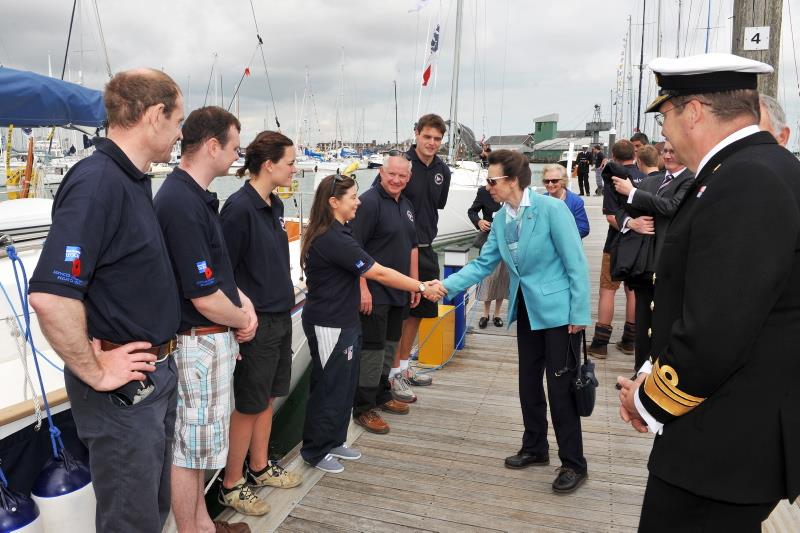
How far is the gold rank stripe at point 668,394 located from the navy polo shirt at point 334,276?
6.70 ft

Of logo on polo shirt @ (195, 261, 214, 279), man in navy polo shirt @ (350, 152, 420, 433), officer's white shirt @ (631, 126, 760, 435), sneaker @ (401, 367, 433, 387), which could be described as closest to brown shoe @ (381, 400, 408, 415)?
man in navy polo shirt @ (350, 152, 420, 433)

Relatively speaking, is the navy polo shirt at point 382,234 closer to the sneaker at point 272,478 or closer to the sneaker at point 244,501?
the sneaker at point 272,478

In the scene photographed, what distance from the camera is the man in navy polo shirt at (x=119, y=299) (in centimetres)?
173

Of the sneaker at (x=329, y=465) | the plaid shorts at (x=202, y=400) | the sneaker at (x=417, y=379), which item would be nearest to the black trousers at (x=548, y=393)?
the sneaker at (x=329, y=465)

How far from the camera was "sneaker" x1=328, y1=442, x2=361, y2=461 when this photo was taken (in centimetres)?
373

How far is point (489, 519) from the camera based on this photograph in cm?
307

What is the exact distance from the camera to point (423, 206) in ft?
16.0

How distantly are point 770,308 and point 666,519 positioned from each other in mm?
702

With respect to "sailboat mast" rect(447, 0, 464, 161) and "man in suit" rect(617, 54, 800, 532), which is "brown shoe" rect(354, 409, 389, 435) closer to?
"man in suit" rect(617, 54, 800, 532)

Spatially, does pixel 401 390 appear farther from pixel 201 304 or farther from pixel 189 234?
pixel 189 234

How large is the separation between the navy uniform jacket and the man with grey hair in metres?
0.98

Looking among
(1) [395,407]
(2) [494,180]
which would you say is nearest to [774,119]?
(2) [494,180]

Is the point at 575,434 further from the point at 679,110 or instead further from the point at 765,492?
the point at 679,110

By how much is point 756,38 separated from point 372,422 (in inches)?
160
